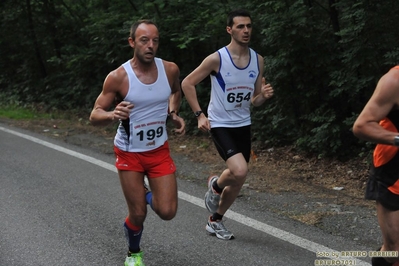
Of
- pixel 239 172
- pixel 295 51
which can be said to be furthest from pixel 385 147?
pixel 295 51

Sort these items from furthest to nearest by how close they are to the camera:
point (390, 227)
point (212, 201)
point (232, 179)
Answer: point (212, 201), point (232, 179), point (390, 227)

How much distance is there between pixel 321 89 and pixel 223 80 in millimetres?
4094

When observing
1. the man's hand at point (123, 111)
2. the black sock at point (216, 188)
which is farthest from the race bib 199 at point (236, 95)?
the man's hand at point (123, 111)

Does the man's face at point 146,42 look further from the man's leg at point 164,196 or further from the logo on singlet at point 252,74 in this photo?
the logo on singlet at point 252,74

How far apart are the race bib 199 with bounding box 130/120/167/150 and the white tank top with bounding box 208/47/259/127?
3.18 ft

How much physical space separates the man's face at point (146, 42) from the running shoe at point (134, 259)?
1.51m

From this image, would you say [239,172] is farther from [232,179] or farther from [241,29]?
[241,29]

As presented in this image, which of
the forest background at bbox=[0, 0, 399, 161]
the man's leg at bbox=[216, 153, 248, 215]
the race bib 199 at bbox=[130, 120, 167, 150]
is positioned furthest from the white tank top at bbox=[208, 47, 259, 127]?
the forest background at bbox=[0, 0, 399, 161]

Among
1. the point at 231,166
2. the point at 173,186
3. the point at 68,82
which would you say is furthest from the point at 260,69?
the point at 68,82

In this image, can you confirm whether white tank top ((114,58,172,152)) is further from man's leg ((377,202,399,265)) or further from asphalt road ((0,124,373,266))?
man's leg ((377,202,399,265))

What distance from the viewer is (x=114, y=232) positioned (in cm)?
622

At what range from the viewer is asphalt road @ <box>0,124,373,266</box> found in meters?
5.48

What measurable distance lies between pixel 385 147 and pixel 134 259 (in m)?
2.18

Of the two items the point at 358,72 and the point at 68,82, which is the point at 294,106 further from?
the point at 68,82
